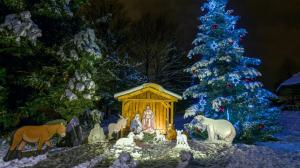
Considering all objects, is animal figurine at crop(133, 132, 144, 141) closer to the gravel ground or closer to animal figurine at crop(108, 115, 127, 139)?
animal figurine at crop(108, 115, 127, 139)

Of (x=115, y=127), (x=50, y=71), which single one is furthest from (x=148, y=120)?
(x=50, y=71)

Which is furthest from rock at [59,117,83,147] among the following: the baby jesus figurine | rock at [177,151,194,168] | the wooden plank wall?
rock at [177,151,194,168]

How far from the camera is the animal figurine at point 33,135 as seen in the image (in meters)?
11.4

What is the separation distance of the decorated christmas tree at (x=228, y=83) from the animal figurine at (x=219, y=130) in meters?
1.72

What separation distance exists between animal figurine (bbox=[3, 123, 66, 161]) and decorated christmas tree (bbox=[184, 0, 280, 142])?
22.5 ft

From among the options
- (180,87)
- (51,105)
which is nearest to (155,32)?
(180,87)

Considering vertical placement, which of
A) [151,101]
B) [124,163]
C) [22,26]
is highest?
[22,26]

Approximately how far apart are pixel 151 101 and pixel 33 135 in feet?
22.7

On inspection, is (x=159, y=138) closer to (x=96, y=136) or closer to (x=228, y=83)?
(x=96, y=136)

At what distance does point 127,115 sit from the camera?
17.5 m

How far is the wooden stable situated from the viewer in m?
17.1

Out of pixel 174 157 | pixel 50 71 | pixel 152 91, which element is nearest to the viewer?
pixel 174 157

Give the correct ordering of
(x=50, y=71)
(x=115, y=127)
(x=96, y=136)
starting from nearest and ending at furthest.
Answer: (x=96, y=136) < (x=115, y=127) < (x=50, y=71)

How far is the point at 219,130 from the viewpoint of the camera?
14.7 metres
